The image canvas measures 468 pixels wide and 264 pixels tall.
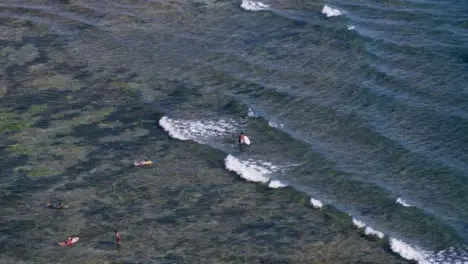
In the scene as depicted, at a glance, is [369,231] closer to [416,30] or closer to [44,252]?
[44,252]

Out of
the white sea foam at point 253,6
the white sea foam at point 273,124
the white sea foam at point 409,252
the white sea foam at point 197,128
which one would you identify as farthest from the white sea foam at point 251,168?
the white sea foam at point 253,6

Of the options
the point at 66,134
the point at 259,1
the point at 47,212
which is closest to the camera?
the point at 47,212

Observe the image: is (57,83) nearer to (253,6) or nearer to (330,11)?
(253,6)

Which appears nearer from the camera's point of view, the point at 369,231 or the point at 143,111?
the point at 369,231

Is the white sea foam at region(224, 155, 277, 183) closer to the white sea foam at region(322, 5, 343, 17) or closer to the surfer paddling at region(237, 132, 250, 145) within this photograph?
the surfer paddling at region(237, 132, 250, 145)

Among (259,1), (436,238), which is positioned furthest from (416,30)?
(436,238)

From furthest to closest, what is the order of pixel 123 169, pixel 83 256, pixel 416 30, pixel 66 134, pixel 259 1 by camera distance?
pixel 259 1 < pixel 416 30 < pixel 66 134 < pixel 123 169 < pixel 83 256

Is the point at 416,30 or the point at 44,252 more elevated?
the point at 416,30
